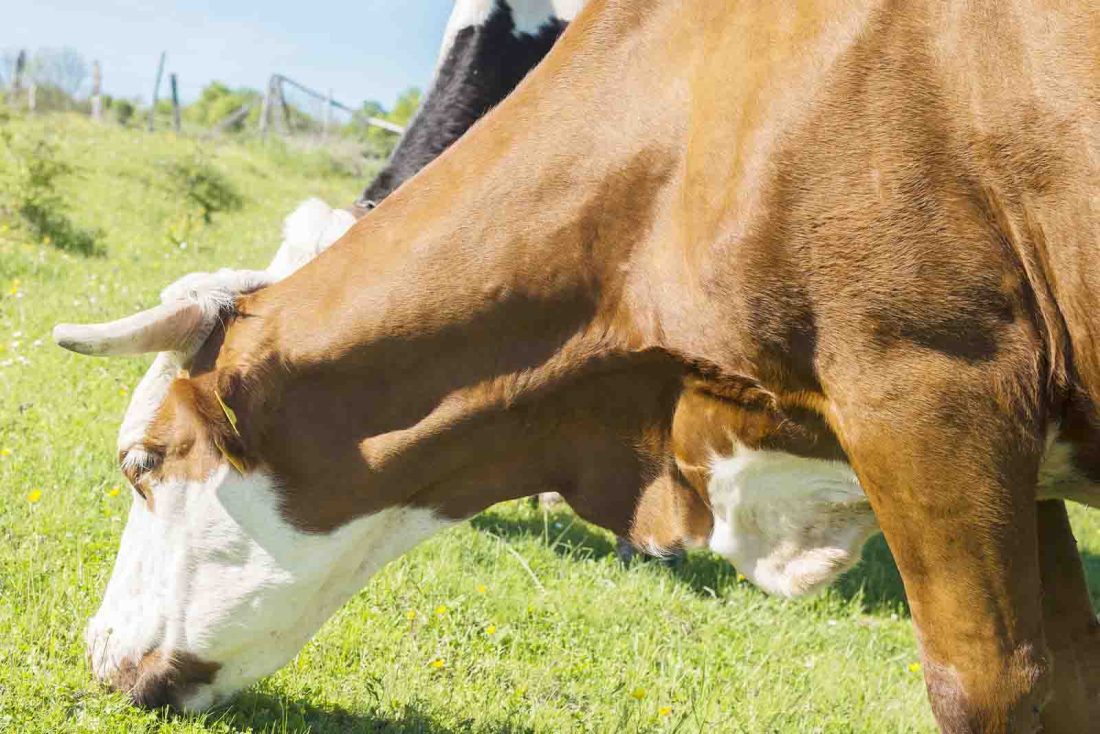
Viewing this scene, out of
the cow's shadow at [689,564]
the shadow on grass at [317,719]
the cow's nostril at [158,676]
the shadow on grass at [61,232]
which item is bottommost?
the cow's shadow at [689,564]

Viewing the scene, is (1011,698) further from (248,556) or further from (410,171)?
(410,171)

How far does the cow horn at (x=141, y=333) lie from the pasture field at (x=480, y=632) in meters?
0.97

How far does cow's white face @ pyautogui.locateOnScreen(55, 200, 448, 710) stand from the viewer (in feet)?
9.93

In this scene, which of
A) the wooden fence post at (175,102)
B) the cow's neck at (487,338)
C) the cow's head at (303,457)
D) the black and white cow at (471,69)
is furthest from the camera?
the wooden fence post at (175,102)

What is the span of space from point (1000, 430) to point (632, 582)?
109 inches

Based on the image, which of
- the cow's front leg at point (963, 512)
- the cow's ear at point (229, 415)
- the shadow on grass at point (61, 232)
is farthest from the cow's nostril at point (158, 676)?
the shadow on grass at point (61, 232)

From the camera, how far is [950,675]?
97.3 inches

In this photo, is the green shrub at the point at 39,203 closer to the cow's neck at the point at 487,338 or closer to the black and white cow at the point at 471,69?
the black and white cow at the point at 471,69

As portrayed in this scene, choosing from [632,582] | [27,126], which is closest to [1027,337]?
[632,582]

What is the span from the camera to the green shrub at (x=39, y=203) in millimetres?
9781

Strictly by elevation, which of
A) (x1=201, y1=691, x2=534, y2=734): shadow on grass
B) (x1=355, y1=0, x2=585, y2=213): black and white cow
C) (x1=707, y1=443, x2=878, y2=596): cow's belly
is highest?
(x1=355, y1=0, x2=585, y2=213): black and white cow

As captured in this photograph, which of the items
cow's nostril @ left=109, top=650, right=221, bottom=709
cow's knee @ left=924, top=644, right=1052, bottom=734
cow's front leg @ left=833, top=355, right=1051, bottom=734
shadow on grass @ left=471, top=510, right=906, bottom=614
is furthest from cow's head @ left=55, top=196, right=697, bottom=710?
shadow on grass @ left=471, top=510, right=906, bottom=614

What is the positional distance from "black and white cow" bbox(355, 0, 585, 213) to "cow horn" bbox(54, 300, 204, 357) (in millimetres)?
2055

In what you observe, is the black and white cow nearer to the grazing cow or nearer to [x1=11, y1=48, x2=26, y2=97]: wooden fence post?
the grazing cow
